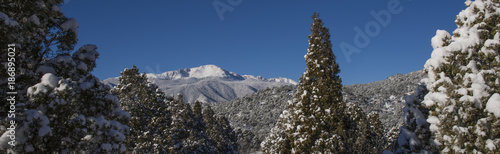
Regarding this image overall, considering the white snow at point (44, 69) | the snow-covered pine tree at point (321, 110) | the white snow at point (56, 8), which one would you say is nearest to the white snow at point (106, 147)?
the white snow at point (44, 69)

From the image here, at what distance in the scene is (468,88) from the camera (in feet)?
20.8

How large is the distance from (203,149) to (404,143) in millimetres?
17561

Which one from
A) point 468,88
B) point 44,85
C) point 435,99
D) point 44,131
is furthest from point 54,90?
point 468,88

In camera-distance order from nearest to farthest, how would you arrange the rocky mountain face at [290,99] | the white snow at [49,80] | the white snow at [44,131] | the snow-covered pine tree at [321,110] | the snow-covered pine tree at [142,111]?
1. the white snow at [44,131]
2. the white snow at [49,80]
3. the snow-covered pine tree at [321,110]
4. the snow-covered pine tree at [142,111]
5. the rocky mountain face at [290,99]

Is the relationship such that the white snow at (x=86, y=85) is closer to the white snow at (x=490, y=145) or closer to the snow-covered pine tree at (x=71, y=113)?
the snow-covered pine tree at (x=71, y=113)

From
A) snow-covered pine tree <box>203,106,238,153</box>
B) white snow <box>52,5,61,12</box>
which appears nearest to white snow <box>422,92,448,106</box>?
white snow <box>52,5,61,12</box>

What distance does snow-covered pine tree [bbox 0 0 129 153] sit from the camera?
4.76m

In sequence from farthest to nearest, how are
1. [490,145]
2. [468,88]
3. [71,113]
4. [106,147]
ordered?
1. [468,88]
2. [490,145]
3. [106,147]
4. [71,113]

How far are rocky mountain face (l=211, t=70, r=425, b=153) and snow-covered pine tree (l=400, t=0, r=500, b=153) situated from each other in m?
62.2

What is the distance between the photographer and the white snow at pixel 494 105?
592cm

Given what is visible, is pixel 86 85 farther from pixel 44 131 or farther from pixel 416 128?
pixel 416 128

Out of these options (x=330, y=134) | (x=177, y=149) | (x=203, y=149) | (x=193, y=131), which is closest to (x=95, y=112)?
(x=330, y=134)

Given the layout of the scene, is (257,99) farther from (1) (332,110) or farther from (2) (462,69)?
(2) (462,69)

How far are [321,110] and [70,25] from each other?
33.9 feet
